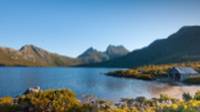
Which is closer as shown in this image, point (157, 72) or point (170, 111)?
point (170, 111)

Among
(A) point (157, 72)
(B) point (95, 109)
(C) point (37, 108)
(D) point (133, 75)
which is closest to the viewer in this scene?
(B) point (95, 109)

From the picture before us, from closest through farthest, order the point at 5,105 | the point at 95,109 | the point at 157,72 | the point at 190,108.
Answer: the point at 190,108
the point at 95,109
the point at 5,105
the point at 157,72

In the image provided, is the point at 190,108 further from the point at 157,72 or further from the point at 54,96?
the point at 157,72

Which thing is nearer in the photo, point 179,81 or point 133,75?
point 179,81

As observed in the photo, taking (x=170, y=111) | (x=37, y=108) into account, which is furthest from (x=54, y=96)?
(x=170, y=111)

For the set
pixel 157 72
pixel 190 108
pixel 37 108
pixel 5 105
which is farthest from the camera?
pixel 157 72

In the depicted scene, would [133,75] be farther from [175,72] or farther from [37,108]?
[37,108]

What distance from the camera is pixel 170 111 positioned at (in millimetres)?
14602

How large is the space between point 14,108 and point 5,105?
1563mm

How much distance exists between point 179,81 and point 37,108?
69.3m

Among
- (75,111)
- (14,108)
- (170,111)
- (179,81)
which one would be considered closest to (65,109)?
(75,111)

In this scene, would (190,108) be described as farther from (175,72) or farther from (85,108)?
(175,72)

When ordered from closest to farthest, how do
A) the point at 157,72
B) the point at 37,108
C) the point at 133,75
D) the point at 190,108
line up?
the point at 190,108 < the point at 37,108 < the point at 157,72 < the point at 133,75

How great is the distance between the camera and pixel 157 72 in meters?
116
